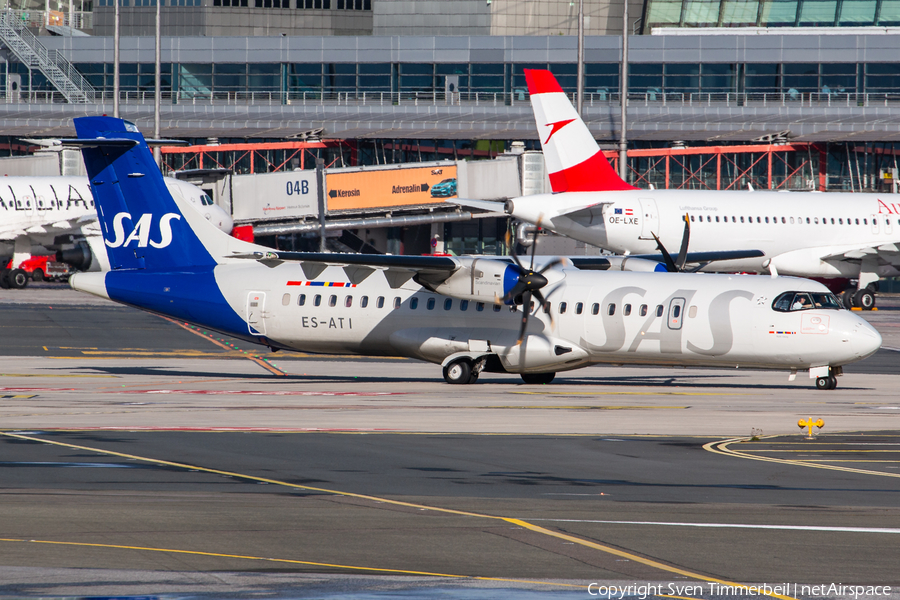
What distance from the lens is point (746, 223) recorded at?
4953 cm

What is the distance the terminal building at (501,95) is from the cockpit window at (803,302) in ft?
125

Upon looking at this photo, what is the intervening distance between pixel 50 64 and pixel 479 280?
60173 millimetres

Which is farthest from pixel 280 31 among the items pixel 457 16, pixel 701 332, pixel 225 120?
pixel 701 332

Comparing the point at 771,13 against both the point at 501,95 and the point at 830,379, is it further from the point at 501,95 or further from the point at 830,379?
the point at 830,379

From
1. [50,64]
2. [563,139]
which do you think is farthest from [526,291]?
[50,64]

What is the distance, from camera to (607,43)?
72438 mm

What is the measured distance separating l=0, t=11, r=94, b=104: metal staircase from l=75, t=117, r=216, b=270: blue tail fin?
4913 cm

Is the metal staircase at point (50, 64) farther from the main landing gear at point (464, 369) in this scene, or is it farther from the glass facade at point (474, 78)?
the main landing gear at point (464, 369)

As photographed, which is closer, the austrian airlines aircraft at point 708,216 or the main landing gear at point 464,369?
the main landing gear at point 464,369

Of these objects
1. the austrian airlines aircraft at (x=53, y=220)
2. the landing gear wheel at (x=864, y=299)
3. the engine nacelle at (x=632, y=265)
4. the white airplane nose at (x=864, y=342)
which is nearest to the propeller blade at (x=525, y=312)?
the engine nacelle at (x=632, y=265)

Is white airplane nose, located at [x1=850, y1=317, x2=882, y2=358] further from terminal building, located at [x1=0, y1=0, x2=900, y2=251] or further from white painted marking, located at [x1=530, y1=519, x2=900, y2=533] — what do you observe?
terminal building, located at [x1=0, y1=0, x2=900, y2=251]

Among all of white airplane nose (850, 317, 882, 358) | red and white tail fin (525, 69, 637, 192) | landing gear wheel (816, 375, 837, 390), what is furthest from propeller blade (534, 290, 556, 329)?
red and white tail fin (525, 69, 637, 192)

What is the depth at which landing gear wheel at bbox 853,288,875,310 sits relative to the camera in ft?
167

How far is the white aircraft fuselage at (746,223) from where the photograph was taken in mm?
47375
